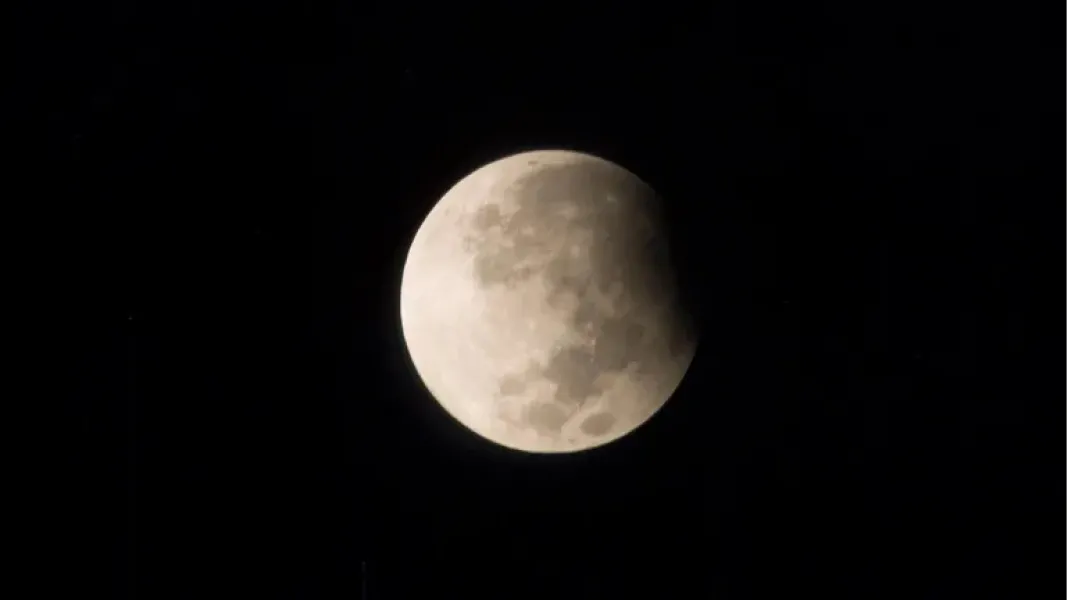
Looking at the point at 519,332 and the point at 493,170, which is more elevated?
the point at 493,170

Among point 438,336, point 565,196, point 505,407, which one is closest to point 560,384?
point 505,407

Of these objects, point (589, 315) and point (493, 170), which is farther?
point (493, 170)

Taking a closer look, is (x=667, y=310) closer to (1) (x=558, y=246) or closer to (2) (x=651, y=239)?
(2) (x=651, y=239)

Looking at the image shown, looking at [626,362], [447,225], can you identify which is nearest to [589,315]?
[626,362]

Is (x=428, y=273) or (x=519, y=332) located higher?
(x=428, y=273)

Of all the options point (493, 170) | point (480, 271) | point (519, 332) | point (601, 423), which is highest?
point (493, 170)

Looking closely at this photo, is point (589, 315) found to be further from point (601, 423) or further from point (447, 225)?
point (447, 225)
